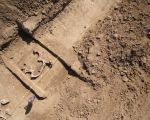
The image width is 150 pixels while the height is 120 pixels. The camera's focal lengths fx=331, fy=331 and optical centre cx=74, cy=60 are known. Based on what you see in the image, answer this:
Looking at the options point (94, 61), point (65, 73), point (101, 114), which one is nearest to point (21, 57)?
point (65, 73)

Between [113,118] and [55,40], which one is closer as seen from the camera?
[113,118]

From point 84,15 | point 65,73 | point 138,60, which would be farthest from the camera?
point 84,15

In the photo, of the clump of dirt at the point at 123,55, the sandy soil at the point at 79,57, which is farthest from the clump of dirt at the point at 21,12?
the clump of dirt at the point at 123,55

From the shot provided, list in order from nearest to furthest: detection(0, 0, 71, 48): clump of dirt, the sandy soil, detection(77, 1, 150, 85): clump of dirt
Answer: the sandy soil < detection(77, 1, 150, 85): clump of dirt < detection(0, 0, 71, 48): clump of dirt

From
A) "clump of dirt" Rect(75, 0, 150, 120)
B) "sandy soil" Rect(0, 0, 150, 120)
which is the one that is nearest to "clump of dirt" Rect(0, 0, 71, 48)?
"sandy soil" Rect(0, 0, 150, 120)

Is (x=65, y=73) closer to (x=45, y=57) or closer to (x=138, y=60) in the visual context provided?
(x=45, y=57)

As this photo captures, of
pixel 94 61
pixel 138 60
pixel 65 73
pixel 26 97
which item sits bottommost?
pixel 26 97

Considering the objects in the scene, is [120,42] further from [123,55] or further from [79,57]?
[79,57]

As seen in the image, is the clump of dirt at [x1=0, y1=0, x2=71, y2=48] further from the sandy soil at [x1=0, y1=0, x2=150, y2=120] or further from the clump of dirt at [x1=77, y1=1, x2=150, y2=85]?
the clump of dirt at [x1=77, y1=1, x2=150, y2=85]

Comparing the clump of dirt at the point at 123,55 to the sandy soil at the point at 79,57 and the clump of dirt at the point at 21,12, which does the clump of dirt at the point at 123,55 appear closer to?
the sandy soil at the point at 79,57

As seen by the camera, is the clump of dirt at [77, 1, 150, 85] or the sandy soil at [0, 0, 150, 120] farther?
the clump of dirt at [77, 1, 150, 85]
